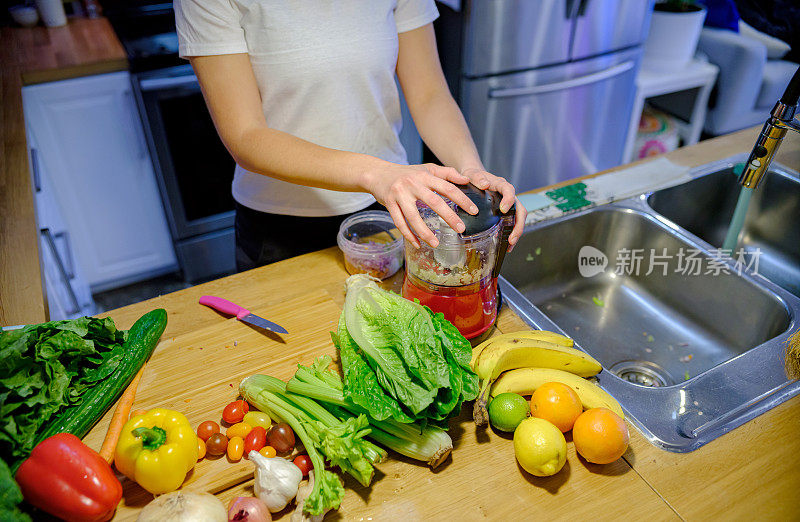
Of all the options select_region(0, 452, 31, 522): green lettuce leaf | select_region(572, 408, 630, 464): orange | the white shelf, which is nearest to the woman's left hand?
select_region(572, 408, 630, 464): orange

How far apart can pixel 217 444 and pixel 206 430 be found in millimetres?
38

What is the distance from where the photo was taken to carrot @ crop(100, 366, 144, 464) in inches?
33.2

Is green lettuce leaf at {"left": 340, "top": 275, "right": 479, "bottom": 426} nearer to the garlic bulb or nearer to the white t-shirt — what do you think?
the garlic bulb

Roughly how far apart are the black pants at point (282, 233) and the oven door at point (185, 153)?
1.02 meters

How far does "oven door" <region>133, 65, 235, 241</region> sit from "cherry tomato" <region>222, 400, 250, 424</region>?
5.54 feet

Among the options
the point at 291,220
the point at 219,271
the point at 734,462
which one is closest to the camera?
the point at 734,462

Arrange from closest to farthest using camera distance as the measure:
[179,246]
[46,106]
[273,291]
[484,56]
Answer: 1. [273,291]
2. [46,106]
3. [484,56]
4. [179,246]

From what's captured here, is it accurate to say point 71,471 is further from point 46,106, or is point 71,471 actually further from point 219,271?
point 219,271

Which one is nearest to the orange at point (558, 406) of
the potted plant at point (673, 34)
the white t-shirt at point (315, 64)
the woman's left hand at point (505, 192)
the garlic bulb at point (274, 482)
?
the woman's left hand at point (505, 192)

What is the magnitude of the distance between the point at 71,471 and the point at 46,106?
75.0 inches

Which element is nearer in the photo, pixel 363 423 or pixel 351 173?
pixel 363 423

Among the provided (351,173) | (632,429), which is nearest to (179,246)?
(351,173)

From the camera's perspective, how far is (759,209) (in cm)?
167

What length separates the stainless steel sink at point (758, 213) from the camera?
1.59 m
